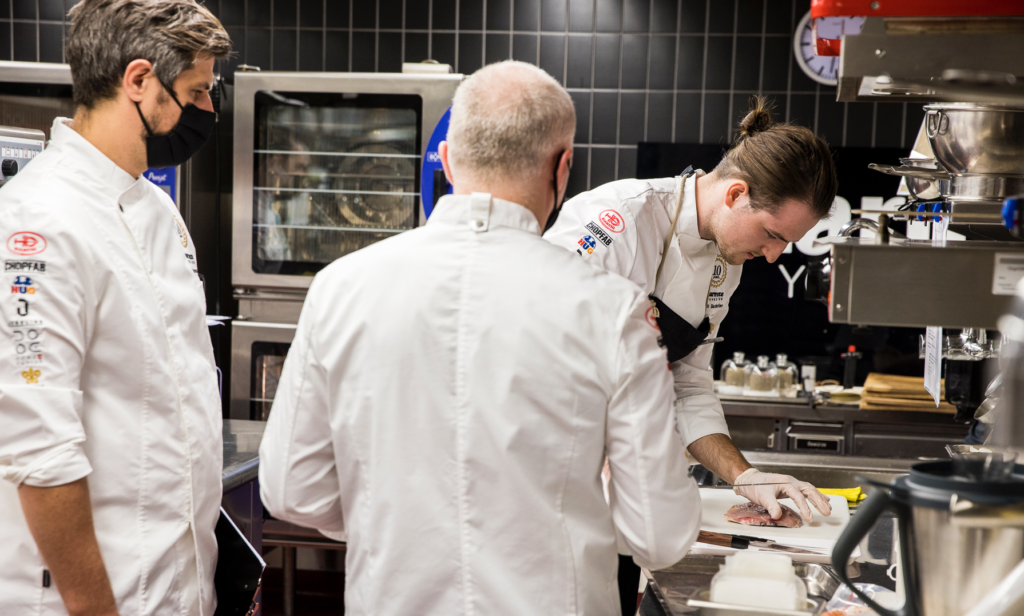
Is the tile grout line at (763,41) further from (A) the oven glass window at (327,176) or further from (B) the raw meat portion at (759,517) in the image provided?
(B) the raw meat portion at (759,517)

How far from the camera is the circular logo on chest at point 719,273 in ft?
7.00

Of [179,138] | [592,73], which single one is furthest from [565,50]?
[179,138]

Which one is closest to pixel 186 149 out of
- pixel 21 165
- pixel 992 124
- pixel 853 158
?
pixel 21 165

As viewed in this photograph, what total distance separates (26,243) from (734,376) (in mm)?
3198

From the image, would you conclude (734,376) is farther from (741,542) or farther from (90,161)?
(90,161)

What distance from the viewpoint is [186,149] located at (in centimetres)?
145

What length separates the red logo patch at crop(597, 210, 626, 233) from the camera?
183 centimetres

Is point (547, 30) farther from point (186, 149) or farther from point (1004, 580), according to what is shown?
point (1004, 580)

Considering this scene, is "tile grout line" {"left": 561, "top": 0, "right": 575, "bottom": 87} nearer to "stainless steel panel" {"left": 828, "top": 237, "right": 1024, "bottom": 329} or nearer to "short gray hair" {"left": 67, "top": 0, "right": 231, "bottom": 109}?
"short gray hair" {"left": 67, "top": 0, "right": 231, "bottom": 109}

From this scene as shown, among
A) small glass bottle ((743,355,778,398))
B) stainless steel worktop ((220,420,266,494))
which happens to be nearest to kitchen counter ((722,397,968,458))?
small glass bottle ((743,355,778,398))

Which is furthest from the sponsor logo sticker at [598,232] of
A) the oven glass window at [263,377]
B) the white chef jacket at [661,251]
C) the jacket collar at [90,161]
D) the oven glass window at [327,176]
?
the oven glass window at [263,377]

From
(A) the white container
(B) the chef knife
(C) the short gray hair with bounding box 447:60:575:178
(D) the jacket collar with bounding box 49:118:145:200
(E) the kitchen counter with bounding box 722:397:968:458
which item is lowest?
(E) the kitchen counter with bounding box 722:397:968:458

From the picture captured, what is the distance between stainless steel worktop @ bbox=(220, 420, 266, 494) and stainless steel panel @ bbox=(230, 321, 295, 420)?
1.20m

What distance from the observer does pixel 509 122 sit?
1.09 m
